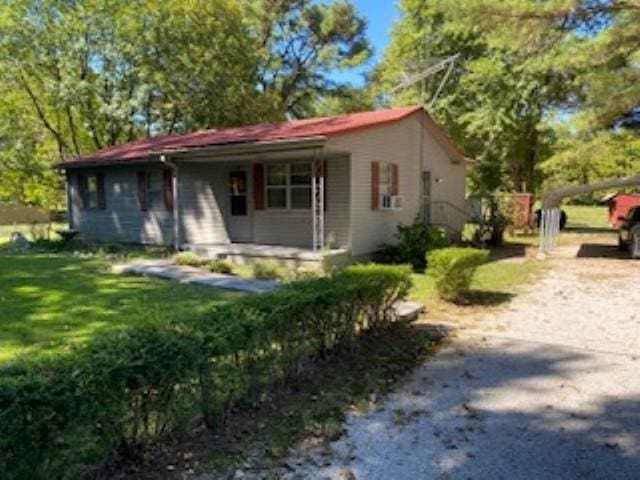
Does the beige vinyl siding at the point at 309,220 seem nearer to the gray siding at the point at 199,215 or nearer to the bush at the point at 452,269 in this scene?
the gray siding at the point at 199,215

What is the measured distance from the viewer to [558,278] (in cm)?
1050

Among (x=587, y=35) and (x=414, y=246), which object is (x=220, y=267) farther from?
(x=587, y=35)

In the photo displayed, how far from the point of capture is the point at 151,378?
3.13 metres

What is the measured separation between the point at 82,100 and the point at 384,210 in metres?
16.2

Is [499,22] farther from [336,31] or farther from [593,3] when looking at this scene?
[336,31]

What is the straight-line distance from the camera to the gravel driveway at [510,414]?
11.0ft

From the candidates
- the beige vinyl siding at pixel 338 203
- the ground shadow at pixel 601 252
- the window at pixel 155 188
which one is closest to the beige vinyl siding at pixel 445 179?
the ground shadow at pixel 601 252

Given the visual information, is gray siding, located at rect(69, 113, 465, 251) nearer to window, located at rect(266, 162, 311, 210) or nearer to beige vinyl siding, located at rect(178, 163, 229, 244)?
beige vinyl siding, located at rect(178, 163, 229, 244)

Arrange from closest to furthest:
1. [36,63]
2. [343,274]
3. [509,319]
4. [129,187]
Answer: [343,274] < [509,319] < [129,187] < [36,63]

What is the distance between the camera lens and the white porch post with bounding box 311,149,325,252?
11.1m

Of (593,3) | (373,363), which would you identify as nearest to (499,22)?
(593,3)

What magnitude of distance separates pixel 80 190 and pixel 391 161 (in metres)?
10.6

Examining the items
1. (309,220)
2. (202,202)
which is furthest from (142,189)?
(309,220)

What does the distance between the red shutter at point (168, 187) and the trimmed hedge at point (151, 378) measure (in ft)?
34.5
